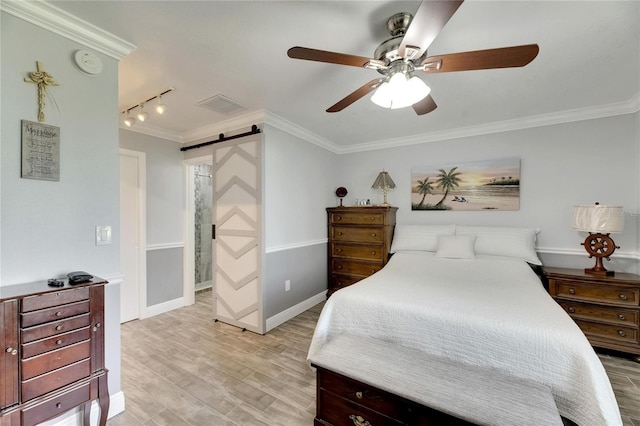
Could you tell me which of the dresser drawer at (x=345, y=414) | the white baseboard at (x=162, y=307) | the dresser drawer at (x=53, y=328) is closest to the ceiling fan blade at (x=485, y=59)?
the dresser drawer at (x=345, y=414)

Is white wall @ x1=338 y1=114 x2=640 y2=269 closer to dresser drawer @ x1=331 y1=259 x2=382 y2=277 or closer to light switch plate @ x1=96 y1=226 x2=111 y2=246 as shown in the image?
dresser drawer @ x1=331 y1=259 x2=382 y2=277

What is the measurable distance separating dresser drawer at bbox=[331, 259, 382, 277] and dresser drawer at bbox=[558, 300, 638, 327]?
195cm

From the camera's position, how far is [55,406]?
1.31 metres

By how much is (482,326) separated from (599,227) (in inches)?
80.2

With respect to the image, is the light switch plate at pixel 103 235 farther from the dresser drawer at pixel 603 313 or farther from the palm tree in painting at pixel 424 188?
the dresser drawer at pixel 603 313

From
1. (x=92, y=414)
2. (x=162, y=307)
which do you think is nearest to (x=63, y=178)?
(x=92, y=414)

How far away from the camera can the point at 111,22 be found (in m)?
1.52

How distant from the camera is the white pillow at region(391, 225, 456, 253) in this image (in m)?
3.33

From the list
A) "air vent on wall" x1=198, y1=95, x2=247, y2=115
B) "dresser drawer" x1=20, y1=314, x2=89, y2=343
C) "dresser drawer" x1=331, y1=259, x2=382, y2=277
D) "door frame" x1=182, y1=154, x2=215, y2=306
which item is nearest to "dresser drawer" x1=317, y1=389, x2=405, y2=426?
"dresser drawer" x1=20, y1=314, x2=89, y2=343

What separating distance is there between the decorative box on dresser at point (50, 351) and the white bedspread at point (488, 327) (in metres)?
1.25

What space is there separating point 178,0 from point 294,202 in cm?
228

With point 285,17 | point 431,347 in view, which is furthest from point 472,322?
point 285,17

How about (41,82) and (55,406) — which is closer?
(55,406)

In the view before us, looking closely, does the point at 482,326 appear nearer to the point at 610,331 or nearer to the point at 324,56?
the point at 324,56
